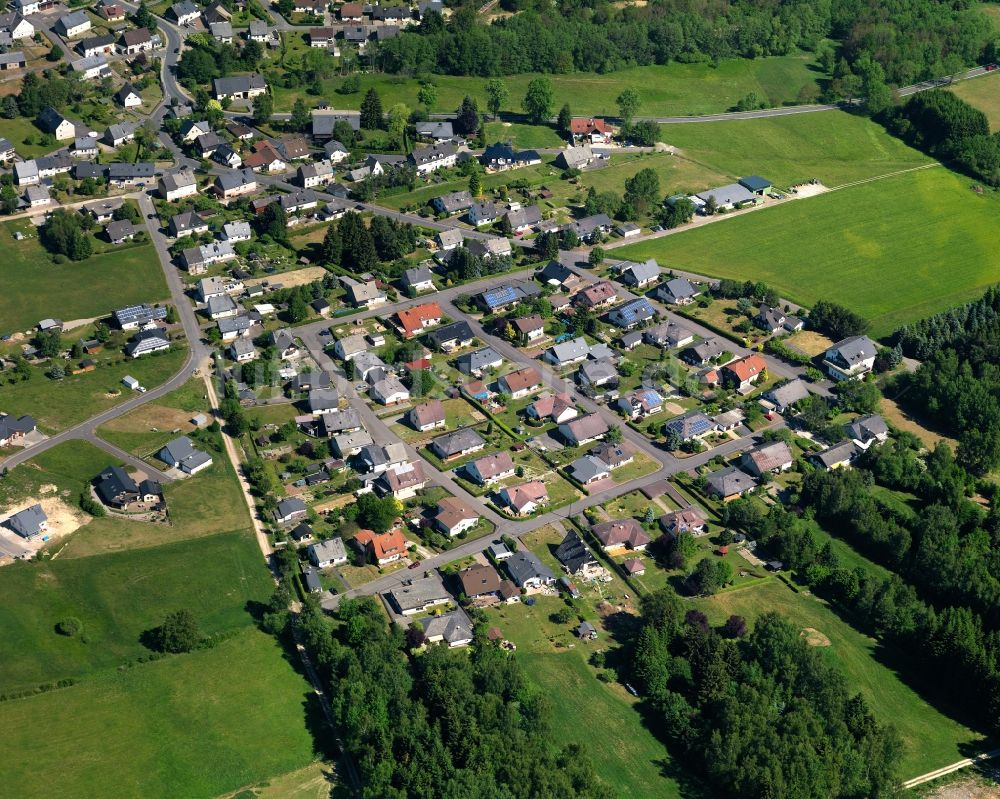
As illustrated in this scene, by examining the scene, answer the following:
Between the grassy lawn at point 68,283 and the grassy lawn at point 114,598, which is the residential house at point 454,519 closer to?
the grassy lawn at point 114,598

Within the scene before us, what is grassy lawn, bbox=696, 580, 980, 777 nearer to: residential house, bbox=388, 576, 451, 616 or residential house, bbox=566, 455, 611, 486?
residential house, bbox=566, 455, 611, 486

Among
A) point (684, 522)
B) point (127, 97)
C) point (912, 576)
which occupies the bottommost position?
point (912, 576)

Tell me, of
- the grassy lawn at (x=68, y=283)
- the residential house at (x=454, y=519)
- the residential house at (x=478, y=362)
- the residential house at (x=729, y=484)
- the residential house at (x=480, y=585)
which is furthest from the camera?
the grassy lawn at (x=68, y=283)

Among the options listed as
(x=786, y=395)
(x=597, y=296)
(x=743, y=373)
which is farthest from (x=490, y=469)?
(x=597, y=296)

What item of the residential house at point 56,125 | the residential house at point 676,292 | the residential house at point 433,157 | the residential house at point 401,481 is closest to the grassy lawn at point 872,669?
the residential house at point 401,481

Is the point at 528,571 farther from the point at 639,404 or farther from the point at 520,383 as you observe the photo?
the point at 520,383

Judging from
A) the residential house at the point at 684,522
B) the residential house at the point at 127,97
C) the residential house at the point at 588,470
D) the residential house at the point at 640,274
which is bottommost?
the residential house at the point at 684,522
